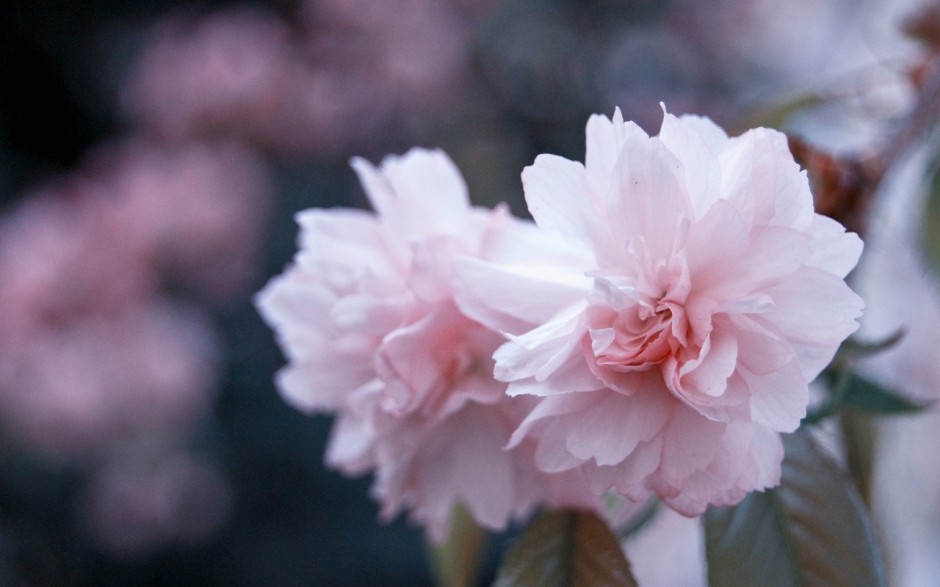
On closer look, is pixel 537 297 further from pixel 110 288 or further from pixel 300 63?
pixel 300 63

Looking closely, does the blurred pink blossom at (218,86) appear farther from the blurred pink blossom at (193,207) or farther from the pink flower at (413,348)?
the pink flower at (413,348)

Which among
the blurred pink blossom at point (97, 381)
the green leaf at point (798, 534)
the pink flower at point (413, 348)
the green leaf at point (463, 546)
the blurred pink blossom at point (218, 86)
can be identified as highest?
the pink flower at point (413, 348)

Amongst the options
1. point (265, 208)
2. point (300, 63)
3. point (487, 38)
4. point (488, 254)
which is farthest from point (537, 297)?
point (487, 38)

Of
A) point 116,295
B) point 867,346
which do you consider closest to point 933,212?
point 867,346

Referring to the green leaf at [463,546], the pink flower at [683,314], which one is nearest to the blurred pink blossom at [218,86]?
the green leaf at [463,546]

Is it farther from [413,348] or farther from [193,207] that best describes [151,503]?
[413,348]

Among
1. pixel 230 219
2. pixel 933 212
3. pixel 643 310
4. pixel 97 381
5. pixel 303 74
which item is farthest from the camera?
pixel 303 74

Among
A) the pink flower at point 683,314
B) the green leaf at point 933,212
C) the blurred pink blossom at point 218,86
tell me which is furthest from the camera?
the blurred pink blossom at point 218,86

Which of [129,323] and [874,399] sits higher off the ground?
[874,399]
